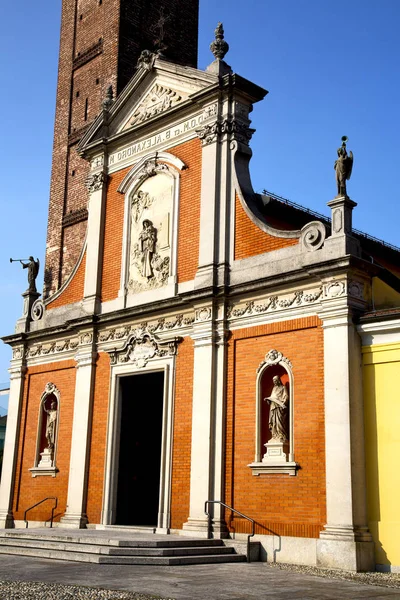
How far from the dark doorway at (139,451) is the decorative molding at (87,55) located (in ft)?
48.1

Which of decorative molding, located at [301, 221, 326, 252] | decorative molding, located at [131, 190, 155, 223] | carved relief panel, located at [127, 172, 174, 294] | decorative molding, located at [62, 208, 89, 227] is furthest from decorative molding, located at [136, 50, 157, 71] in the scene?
decorative molding, located at [62, 208, 89, 227]

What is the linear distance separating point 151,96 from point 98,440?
341 inches

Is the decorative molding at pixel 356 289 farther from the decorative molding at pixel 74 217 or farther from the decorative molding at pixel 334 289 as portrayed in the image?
the decorative molding at pixel 74 217

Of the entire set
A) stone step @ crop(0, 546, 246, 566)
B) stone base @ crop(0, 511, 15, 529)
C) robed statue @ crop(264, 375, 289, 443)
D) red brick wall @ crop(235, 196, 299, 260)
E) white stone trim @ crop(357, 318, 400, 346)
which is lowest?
stone step @ crop(0, 546, 246, 566)

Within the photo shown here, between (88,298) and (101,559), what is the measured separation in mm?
8510

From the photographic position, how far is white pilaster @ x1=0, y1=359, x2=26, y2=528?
2056 cm

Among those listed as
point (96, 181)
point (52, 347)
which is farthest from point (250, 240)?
point (52, 347)

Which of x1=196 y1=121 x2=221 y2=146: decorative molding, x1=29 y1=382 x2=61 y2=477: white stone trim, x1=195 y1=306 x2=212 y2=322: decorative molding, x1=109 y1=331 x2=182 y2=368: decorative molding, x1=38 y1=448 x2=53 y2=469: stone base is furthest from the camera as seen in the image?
x1=38 y1=448 x2=53 y2=469: stone base

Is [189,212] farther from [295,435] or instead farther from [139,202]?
[295,435]

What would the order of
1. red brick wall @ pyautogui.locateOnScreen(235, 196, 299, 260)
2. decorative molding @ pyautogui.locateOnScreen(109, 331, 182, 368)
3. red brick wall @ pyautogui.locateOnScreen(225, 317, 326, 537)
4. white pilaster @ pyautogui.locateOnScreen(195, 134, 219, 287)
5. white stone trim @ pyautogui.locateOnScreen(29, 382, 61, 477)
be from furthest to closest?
white stone trim @ pyautogui.locateOnScreen(29, 382, 61, 477) → decorative molding @ pyautogui.locateOnScreen(109, 331, 182, 368) → white pilaster @ pyautogui.locateOnScreen(195, 134, 219, 287) → red brick wall @ pyautogui.locateOnScreen(235, 196, 299, 260) → red brick wall @ pyautogui.locateOnScreen(225, 317, 326, 537)

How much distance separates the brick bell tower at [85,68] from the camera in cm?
2734

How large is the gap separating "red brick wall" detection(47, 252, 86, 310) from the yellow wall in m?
9.31

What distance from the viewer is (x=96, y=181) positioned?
2055 centimetres

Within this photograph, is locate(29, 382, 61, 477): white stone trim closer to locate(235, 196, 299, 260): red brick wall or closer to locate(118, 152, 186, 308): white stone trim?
locate(118, 152, 186, 308): white stone trim
